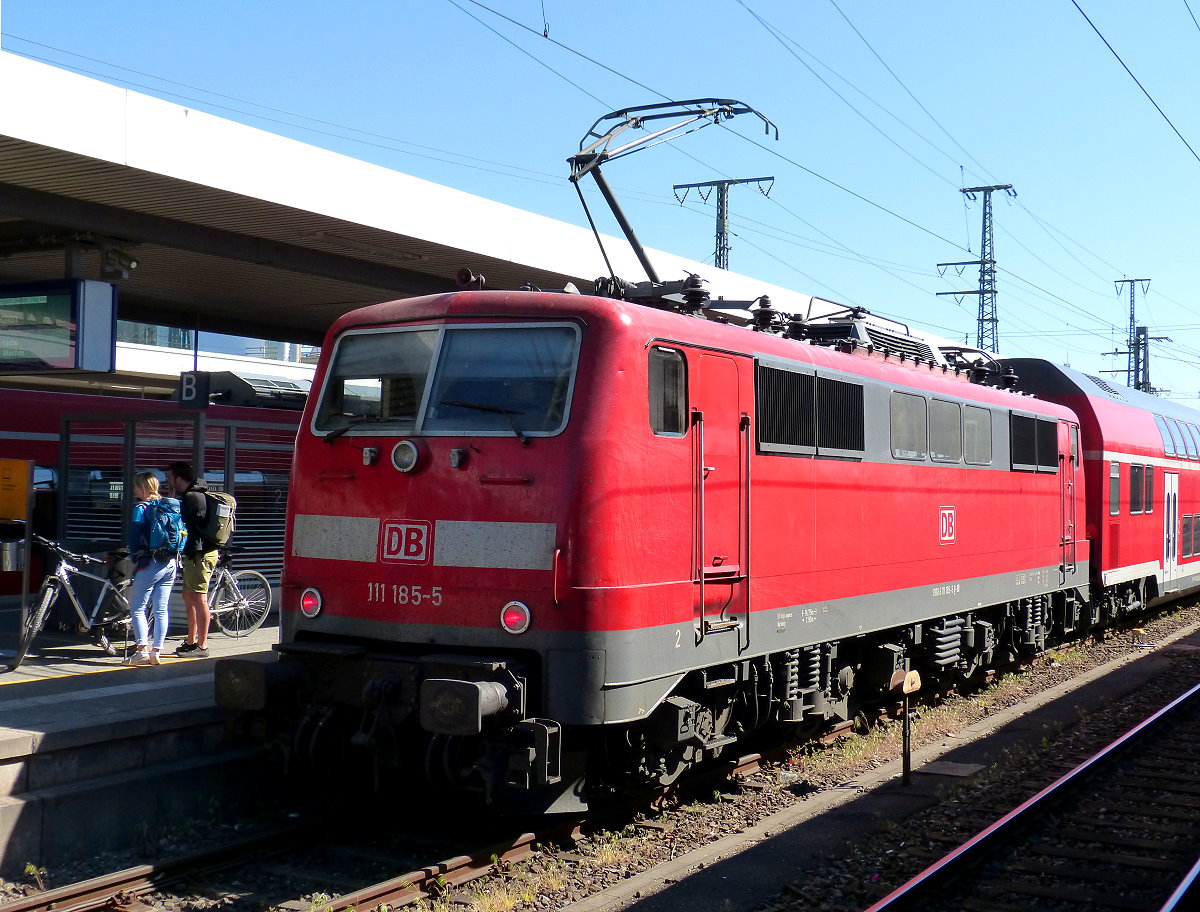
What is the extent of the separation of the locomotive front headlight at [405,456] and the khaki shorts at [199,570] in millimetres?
4138

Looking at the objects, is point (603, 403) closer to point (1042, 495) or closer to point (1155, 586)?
point (1042, 495)

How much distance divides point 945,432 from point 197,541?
23.2 feet

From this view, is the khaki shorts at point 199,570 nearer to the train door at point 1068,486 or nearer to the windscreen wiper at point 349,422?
the windscreen wiper at point 349,422

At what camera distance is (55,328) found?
1068 cm

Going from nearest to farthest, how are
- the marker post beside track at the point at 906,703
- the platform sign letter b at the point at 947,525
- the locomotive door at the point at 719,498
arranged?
the locomotive door at the point at 719,498 → the marker post beside track at the point at 906,703 → the platform sign letter b at the point at 947,525

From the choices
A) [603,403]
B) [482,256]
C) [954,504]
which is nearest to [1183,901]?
[603,403]

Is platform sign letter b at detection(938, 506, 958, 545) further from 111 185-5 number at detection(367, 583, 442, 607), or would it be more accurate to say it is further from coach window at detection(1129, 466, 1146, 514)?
coach window at detection(1129, 466, 1146, 514)

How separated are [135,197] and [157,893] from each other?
681 centimetres

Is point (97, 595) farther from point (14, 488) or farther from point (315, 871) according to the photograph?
point (315, 871)

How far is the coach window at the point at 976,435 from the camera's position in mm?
11953

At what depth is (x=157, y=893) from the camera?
6574mm

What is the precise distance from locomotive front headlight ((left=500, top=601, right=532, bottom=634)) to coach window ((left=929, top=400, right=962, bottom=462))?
5.60 meters

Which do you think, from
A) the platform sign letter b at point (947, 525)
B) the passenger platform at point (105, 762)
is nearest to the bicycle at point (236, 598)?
the passenger platform at point (105, 762)

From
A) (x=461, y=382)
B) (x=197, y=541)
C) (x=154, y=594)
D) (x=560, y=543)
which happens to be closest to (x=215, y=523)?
(x=197, y=541)
